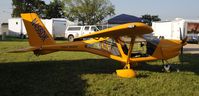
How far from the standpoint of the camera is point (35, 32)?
10273 millimetres

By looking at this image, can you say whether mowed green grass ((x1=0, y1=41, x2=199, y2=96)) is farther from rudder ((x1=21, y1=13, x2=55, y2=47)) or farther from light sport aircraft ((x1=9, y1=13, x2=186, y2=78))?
rudder ((x1=21, y1=13, x2=55, y2=47))

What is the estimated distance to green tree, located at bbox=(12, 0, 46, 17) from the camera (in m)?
78.4

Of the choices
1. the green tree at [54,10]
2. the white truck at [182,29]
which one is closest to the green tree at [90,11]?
the green tree at [54,10]

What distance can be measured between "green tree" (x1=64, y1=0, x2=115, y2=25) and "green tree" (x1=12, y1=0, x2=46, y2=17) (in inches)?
596

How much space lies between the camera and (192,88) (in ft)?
25.1

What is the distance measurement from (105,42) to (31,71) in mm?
2581

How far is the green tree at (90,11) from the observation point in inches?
2527

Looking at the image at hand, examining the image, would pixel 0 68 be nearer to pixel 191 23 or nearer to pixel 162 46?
pixel 162 46

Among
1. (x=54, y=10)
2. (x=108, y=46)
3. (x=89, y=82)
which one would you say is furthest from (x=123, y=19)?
(x=54, y=10)

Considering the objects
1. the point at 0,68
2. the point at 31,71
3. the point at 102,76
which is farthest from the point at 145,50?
the point at 0,68

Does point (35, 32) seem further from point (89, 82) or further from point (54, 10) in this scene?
point (54, 10)

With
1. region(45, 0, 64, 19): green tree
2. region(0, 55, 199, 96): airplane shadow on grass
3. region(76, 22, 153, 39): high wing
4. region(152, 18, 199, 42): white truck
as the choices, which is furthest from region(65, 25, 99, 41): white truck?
region(45, 0, 64, 19): green tree

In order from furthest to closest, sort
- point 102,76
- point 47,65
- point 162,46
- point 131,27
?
point 47,65 → point 162,46 → point 102,76 → point 131,27

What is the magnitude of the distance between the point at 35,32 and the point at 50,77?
205cm
